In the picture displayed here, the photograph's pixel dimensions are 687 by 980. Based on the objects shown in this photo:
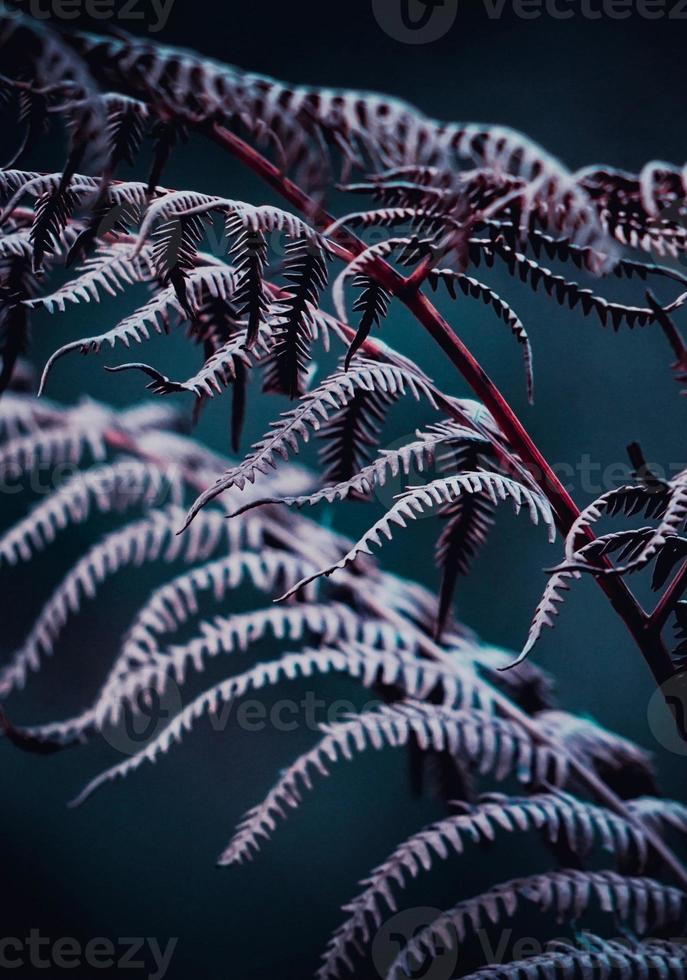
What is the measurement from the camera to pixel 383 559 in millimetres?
1057

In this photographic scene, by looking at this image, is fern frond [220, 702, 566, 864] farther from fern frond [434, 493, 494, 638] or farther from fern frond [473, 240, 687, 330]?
fern frond [473, 240, 687, 330]

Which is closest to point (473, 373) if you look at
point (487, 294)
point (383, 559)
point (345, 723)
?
point (487, 294)

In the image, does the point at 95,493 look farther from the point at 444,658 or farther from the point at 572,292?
the point at 572,292

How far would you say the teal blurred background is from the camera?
0.98m

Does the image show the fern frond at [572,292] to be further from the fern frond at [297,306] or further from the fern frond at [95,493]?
the fern frond at [95,493]

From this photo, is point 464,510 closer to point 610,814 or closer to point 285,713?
point 610,814

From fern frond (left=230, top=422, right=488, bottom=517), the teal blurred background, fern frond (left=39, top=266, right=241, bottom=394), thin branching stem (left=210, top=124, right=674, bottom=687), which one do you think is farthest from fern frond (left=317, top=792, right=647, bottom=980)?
the teal blurred background

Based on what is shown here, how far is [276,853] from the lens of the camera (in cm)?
99

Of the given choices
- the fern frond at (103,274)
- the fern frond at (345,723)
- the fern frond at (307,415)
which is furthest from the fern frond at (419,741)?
the fern frond at (103,274)

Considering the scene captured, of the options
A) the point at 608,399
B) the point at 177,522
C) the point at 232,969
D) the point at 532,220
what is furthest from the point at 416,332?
the point at 232,969

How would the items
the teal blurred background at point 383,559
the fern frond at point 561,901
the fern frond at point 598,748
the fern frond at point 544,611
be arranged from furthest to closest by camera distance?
the teal blurred background at point 383,559, the fern frond at point 598,748, the fern frond at point 561,901, the fern frond at point 544,611

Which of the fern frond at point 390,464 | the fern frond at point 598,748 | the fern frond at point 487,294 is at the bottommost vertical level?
the fern frond at point 598,748

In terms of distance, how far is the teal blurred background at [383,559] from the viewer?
3.22ft

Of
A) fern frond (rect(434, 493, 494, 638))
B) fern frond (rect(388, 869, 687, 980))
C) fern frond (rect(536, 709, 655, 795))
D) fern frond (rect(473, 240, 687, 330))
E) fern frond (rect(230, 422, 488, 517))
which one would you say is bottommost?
fern frond (rect(388, 869, 687, 980))
